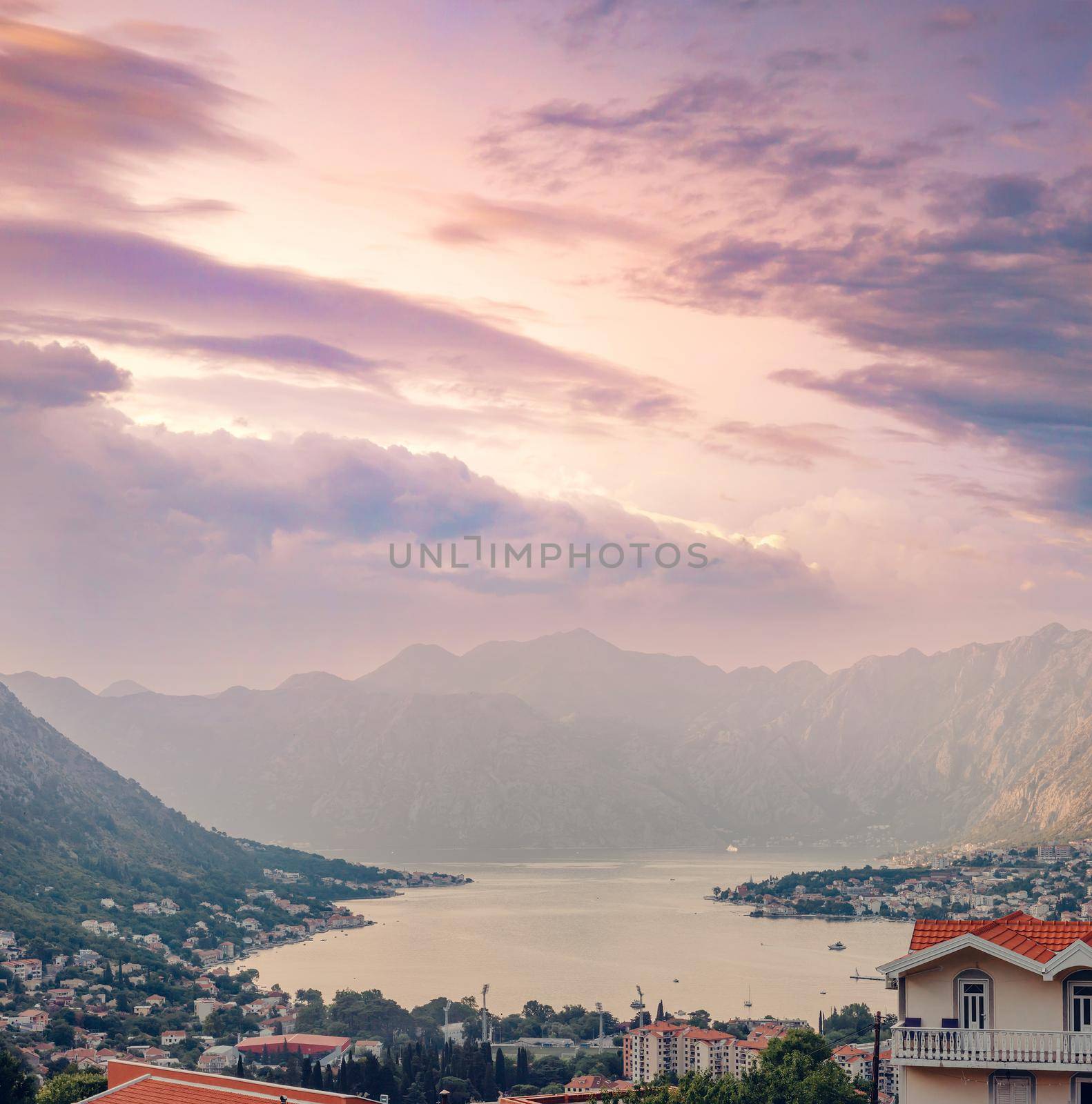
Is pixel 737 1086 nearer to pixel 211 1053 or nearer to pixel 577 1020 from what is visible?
pixel 211 1053

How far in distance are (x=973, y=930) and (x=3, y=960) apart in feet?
377

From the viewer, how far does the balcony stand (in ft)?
50.1

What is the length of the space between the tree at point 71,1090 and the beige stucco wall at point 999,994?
97.6 ft

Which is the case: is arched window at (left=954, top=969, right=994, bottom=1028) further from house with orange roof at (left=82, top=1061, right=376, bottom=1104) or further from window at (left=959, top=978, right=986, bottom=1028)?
house with orange roof at (left=82, top=1061, right=376, bottom=1104)

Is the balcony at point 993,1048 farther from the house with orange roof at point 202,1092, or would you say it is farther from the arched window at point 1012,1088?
the house with orange roof at point 202,1092

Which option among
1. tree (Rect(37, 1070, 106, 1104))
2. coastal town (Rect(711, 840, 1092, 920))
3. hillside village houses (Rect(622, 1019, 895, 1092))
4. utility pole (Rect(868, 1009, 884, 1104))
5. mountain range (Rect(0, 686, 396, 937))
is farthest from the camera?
coastal town (Rect(711, 840, 1092, 920))

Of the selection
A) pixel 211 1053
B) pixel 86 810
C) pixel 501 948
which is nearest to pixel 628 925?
pixel 501 948

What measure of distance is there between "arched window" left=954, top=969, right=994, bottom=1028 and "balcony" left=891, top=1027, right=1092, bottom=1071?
0.86ft

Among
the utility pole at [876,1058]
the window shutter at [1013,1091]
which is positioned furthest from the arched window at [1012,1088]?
the utility pole at [876,1058]

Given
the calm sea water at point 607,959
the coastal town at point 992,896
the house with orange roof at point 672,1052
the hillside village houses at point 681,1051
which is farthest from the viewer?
the coastal town at point 992,896

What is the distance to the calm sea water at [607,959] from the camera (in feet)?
389

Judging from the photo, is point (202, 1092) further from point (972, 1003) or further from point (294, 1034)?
point (294, 1034)

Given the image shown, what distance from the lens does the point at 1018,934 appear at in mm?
16094

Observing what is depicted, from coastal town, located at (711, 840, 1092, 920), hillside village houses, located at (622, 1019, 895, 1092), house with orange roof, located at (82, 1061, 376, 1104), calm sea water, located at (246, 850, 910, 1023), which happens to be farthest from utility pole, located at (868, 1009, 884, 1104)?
coastal town, located at (711, 840, 1092, 920)
